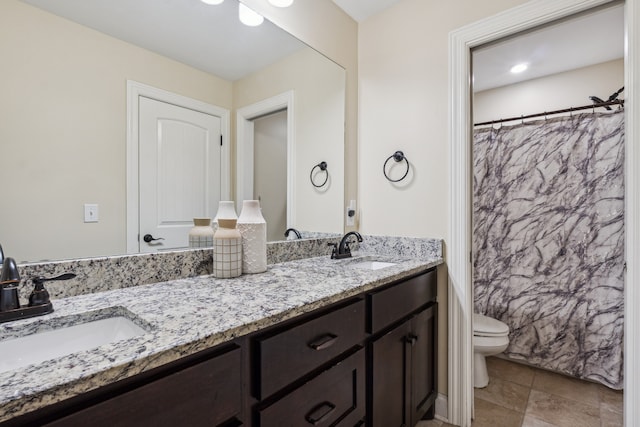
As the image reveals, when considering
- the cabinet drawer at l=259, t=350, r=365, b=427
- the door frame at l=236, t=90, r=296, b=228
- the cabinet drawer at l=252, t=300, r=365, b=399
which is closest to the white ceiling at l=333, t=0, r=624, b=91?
the door frame at l=236, t=90, r=296, b=228

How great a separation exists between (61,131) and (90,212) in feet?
0.86

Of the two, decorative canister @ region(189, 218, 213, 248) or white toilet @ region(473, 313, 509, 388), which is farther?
white toilet @ region(473, 313, 509, 388)

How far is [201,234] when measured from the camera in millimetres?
1312

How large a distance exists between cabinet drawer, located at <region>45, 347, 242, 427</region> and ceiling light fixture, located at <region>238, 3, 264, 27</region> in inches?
57.2

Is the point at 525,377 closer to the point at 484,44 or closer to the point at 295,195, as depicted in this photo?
the point at 295,195

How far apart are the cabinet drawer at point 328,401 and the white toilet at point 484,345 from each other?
48.8 inches

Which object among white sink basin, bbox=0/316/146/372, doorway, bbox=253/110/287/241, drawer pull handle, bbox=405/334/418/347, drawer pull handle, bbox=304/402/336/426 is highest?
doorway, bbox=253/110/287/241

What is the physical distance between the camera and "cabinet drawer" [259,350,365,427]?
827 mm

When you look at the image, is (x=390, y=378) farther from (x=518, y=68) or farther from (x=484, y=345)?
(x=518, y=68)

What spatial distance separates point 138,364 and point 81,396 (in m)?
0.09

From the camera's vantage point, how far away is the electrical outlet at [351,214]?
2061 mm

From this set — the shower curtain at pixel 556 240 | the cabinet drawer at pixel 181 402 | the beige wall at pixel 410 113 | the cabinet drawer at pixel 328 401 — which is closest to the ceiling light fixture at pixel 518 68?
the shower curtain at pixel 556 240

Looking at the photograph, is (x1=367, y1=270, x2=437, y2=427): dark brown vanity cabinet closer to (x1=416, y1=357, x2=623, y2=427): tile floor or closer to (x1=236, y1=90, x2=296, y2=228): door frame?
(x1=416, y1=357, x2=623, y2=427): tile floor

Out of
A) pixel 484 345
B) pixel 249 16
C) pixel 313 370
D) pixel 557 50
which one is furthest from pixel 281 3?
pixel 484 345
